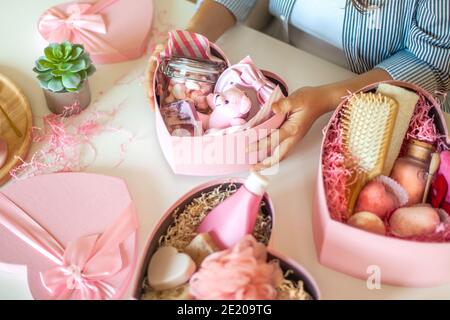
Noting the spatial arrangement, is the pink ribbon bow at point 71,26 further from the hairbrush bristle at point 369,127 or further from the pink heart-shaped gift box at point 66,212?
the hairbrush bristle at point 369,127

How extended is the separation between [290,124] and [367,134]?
4.6 inches

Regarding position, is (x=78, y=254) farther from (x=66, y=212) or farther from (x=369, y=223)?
(x=369, y=223)

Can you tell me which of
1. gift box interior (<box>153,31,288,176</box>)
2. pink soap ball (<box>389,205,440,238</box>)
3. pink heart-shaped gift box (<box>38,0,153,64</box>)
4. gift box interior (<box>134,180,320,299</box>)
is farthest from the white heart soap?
pink heart-shaped gift box (<box>38,0,153,64</box>)

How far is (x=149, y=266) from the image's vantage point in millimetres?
645

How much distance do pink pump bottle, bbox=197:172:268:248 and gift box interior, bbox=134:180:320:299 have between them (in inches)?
1.3

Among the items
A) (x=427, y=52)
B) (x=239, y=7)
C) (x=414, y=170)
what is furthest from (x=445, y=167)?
(x=239, y=7)

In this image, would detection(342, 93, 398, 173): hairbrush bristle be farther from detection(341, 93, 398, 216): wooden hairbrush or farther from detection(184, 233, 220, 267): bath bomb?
detection(184, 233, 220, 267): bath bomb

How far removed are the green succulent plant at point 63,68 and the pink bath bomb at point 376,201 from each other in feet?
1.45

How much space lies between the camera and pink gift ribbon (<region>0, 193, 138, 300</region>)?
67 cm

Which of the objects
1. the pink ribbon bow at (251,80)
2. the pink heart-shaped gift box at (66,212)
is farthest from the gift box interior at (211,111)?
the pink heart-shaped gift box at (66,212)

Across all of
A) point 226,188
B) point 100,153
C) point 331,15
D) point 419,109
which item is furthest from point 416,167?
point 100,153

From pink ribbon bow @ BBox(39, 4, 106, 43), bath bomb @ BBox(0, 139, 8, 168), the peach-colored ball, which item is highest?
pink ribbon bow @ BBox(39, 4, 106, 43)
